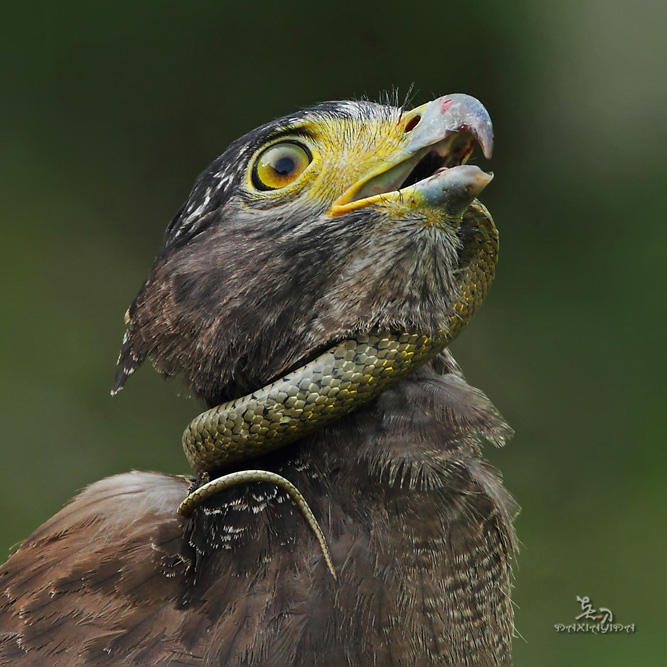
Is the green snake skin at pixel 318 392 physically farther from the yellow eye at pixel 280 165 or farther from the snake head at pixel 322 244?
the yellow eye at pixel 280 165

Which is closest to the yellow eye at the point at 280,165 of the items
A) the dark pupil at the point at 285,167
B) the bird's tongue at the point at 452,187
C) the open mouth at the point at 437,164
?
the dark pupil at the point at 285,167

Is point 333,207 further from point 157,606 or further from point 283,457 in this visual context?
point 157,606

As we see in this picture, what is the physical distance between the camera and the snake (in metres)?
1.94

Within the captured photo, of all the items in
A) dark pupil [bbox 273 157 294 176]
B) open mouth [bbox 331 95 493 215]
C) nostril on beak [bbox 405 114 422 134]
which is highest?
dark pupil [bbox 273 157 294 176]

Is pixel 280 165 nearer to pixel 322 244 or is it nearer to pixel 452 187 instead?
pixel 322 244

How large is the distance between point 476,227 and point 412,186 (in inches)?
8.7

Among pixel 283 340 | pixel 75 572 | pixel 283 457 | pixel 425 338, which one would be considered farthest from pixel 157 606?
pixel 425 338

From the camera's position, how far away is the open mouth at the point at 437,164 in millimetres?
1879

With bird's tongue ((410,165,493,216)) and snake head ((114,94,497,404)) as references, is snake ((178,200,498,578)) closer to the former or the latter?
snake head ((114,94,497,404))

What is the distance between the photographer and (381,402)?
207 centimetres

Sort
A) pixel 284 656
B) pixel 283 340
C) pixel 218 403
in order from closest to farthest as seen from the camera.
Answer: pixel 284 656 < pixel 283 340 < pixel 218 403

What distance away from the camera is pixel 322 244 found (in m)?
2.00

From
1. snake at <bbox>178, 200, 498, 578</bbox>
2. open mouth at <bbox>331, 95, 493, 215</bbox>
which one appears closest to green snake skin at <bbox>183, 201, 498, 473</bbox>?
snake at <bbox>178, 200, 498, 578</bbox>

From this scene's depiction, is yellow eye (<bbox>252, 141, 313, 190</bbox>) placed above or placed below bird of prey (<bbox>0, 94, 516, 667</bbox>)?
above
